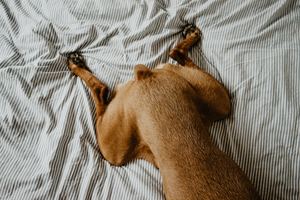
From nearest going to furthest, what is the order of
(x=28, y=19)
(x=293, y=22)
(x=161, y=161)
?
(x=161, y=161), (x=293, y=22), (x=28, y=19)

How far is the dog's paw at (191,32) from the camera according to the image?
180cm

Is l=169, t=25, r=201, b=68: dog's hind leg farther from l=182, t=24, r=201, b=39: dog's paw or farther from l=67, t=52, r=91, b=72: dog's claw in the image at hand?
l=67, t=52, r=91, b=72: dog's claw

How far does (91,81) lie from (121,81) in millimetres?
143

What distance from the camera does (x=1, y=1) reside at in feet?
6.46

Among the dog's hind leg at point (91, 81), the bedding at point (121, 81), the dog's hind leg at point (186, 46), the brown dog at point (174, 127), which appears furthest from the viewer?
the dog's hind leg at point (186, 46)

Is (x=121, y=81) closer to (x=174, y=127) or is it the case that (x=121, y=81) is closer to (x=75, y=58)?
(x=75, y=58)

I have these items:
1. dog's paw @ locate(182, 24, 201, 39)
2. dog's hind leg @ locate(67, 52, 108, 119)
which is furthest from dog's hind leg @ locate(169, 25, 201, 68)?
dog's hind leg @ locate(67, 52, 108, 119)

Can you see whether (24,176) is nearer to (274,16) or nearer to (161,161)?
(161,161)

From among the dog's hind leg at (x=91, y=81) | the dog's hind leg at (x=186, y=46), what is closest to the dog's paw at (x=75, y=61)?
the dog's hind leg at (x=91, y=81)

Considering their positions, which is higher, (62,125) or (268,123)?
(268,123)

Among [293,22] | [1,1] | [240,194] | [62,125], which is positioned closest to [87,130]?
[62,125]

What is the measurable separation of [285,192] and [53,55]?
1.19 m

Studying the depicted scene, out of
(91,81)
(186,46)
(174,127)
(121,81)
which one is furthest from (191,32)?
(174,127)

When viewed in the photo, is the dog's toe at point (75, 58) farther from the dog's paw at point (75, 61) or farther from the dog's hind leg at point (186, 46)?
the dog's hind leg at point (186, 46)
